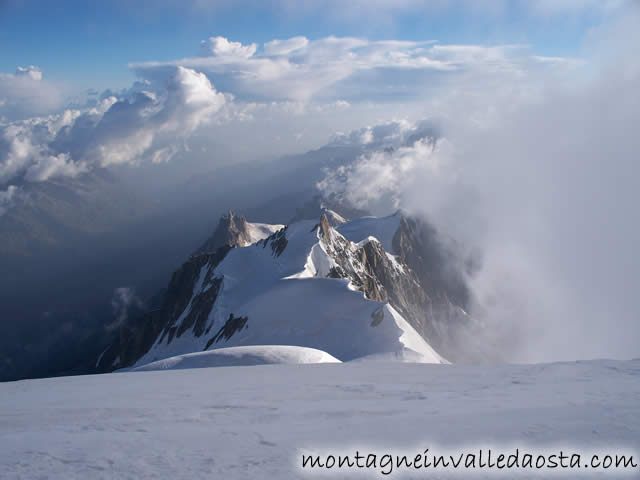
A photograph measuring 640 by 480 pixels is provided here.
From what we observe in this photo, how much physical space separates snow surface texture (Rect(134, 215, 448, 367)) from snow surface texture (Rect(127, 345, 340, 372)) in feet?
60.9

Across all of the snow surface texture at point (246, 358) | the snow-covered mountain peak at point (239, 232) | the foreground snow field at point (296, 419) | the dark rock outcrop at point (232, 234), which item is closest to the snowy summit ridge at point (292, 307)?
the snow surface texture at point (246, 358)

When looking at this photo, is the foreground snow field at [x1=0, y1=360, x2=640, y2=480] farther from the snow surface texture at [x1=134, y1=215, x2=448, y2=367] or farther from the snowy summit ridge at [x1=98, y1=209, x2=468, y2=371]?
the snow surface texture at [x1=134, y1=215, x2=448, y2=367]

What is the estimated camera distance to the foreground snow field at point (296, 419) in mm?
6828

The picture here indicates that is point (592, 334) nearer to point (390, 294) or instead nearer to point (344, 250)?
point (390, 294)

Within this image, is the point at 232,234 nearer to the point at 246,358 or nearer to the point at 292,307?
the point at 292,307

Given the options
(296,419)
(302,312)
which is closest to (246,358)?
→ (296,419)

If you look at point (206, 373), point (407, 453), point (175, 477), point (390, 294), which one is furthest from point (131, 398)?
point (390, 294)

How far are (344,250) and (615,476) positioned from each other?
76316mm

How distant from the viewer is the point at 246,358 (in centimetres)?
1950

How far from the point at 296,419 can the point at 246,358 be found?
1158cm

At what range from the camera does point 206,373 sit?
558 inches

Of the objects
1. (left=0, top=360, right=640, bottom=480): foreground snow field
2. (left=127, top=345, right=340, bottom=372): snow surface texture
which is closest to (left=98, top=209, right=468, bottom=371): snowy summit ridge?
(left=127, top=345, right=340, bottom=372): snow surface texture

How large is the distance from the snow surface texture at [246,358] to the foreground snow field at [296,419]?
655cm

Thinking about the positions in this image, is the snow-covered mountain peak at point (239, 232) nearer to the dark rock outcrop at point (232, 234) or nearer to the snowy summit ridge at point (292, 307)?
the dark rock outcrop at point (232, 234)
